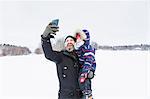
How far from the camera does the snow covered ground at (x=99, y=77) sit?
5266mm

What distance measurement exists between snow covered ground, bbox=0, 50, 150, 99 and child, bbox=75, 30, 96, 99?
1.88 m

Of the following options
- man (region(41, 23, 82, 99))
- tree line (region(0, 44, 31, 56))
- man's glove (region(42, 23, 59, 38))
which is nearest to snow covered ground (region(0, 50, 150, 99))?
tree line (region(0, 44, 31, 56))

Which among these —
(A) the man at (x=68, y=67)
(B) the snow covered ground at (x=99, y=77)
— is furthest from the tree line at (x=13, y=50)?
(A) the man at (x=68, y=67)

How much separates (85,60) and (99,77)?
10.8 ft

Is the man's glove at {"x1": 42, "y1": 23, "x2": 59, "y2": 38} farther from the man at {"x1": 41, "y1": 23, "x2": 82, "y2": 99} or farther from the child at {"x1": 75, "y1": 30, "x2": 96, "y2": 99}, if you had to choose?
the child at {"x1": 75, "y1": 30, "x2": 96, "y2": 99}

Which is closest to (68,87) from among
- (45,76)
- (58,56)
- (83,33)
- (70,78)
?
(70,78)

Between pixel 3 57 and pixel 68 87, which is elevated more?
pixel 3 57

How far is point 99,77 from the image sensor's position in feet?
20.4

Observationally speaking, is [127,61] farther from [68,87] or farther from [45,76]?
[68,87]

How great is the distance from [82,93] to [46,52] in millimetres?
470

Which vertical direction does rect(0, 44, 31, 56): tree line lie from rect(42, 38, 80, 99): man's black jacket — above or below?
above

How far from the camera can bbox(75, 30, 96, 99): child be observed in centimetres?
296

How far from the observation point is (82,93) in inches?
119

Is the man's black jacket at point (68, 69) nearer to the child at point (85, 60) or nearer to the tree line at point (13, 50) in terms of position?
the child at point (85, 60)
